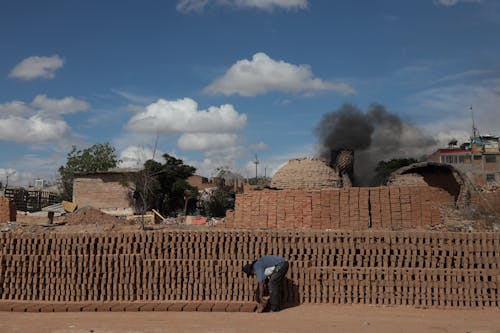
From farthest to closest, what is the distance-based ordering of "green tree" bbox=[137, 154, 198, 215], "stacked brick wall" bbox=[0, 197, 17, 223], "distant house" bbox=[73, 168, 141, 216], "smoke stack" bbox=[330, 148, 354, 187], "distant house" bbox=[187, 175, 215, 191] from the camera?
"distant house" bbox=[187, 175, 215, 191], "green tree" bbox=[137, 154, 198, 215], "distant house" bbox=[73, 168, 141, 216], "smoke stack" bbox=[330, 148, 354, 187], "stacked brick wall" bbox=[0, 197, 17, 223]

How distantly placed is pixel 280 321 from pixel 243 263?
171 cm

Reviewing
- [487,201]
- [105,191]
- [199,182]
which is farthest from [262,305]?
[199,182]

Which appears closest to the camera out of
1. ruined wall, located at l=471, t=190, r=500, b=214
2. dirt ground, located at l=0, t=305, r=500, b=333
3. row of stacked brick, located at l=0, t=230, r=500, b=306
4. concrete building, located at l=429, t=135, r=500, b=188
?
dirt ground, located at l=0, t=305, r=500, b=333

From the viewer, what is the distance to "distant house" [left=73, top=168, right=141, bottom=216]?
31875 mm

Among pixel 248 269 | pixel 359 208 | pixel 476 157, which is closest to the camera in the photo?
pixel 248 269

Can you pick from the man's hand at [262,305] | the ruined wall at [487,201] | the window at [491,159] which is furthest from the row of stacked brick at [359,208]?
the window at [491,159]

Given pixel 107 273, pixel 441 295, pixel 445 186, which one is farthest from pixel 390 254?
pixel 445 186

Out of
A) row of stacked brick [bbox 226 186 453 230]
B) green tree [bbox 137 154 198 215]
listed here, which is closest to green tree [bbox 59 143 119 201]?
green tree [bbox 137 154 198 215]

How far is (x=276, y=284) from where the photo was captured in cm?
873

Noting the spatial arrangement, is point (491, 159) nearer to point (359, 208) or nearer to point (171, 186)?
point (171, 186)

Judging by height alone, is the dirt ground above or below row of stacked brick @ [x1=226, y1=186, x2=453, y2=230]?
below

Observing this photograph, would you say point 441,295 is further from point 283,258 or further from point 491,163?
point 491,163

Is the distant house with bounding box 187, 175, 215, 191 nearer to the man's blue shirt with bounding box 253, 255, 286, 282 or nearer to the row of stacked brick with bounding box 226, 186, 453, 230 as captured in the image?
the row of stacked brick with bounding box 226, 186, 453, 230

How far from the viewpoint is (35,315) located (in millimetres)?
8609
